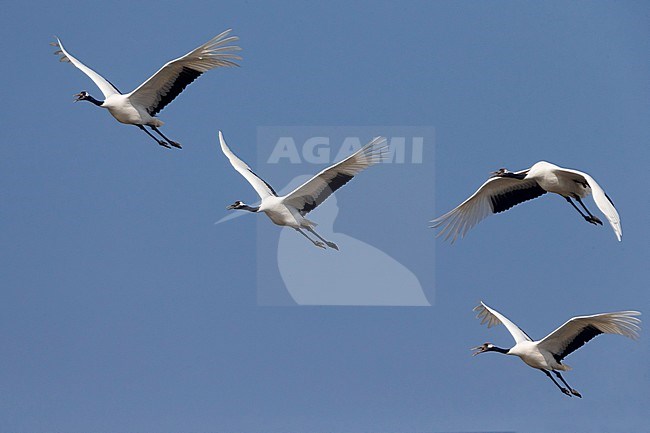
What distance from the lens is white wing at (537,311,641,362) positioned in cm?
961

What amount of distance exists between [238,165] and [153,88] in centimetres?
100

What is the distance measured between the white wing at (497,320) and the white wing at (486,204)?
0.69 m

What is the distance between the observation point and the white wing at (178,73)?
32.2 feet

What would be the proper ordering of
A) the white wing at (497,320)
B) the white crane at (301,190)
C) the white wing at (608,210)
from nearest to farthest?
1. the white wing at (608,210)
2. the white crane at (301,190)
3. the white wing at (497,320)

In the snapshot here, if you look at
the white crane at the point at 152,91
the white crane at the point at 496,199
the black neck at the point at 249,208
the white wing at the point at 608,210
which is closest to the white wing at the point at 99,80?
the white crane at the point at 152,91

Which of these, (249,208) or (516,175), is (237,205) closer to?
(249,208)

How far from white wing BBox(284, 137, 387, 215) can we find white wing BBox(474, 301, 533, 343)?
6.19 ft

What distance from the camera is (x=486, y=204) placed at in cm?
1084

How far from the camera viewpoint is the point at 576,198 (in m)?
10.3

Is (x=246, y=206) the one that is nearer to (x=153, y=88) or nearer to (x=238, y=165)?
(x=238, y=165)

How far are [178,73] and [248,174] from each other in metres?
1.07

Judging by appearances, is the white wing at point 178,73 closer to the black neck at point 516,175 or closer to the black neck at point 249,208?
the black neck at point 249,208

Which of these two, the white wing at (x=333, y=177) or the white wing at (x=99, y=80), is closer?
the white wing at (x=333, y=177)

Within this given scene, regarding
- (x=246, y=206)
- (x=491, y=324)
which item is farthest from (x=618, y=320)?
(x=246, y=206)
